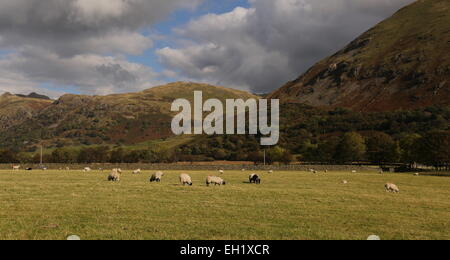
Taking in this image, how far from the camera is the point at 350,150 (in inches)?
5359

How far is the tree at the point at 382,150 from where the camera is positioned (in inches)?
4898

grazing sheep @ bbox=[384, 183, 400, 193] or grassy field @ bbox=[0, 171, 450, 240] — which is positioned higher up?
grassy field @ bbox=[0, 171, 450, 240]

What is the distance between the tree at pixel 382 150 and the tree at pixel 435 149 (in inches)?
648

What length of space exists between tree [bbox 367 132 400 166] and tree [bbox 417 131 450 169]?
54.0 feet

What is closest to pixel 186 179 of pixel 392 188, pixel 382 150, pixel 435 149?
pixel 392 188

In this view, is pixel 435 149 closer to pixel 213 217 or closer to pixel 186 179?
pixel 186 179

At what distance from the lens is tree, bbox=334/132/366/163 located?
136375mm

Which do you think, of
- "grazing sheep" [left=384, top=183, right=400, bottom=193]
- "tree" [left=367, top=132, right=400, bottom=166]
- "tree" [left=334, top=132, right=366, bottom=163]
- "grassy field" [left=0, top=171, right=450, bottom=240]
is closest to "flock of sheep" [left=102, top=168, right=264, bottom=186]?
"grassy field" [left=0, top=171, right=450, bottom=240]

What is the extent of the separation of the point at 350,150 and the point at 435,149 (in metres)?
36.9

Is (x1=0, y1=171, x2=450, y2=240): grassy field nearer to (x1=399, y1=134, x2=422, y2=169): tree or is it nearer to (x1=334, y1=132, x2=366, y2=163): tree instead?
(x1=399, y1=134, x2=422, y2=169): tree

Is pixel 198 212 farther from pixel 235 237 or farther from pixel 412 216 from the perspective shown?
pixel 412 216

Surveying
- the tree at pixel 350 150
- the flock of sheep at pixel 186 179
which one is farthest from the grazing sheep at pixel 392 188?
the tree at pixel 350 150

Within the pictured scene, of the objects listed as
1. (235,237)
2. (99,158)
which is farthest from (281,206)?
(99,158)

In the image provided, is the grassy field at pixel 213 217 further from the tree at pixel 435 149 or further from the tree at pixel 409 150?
the tree at pixel 409 150
